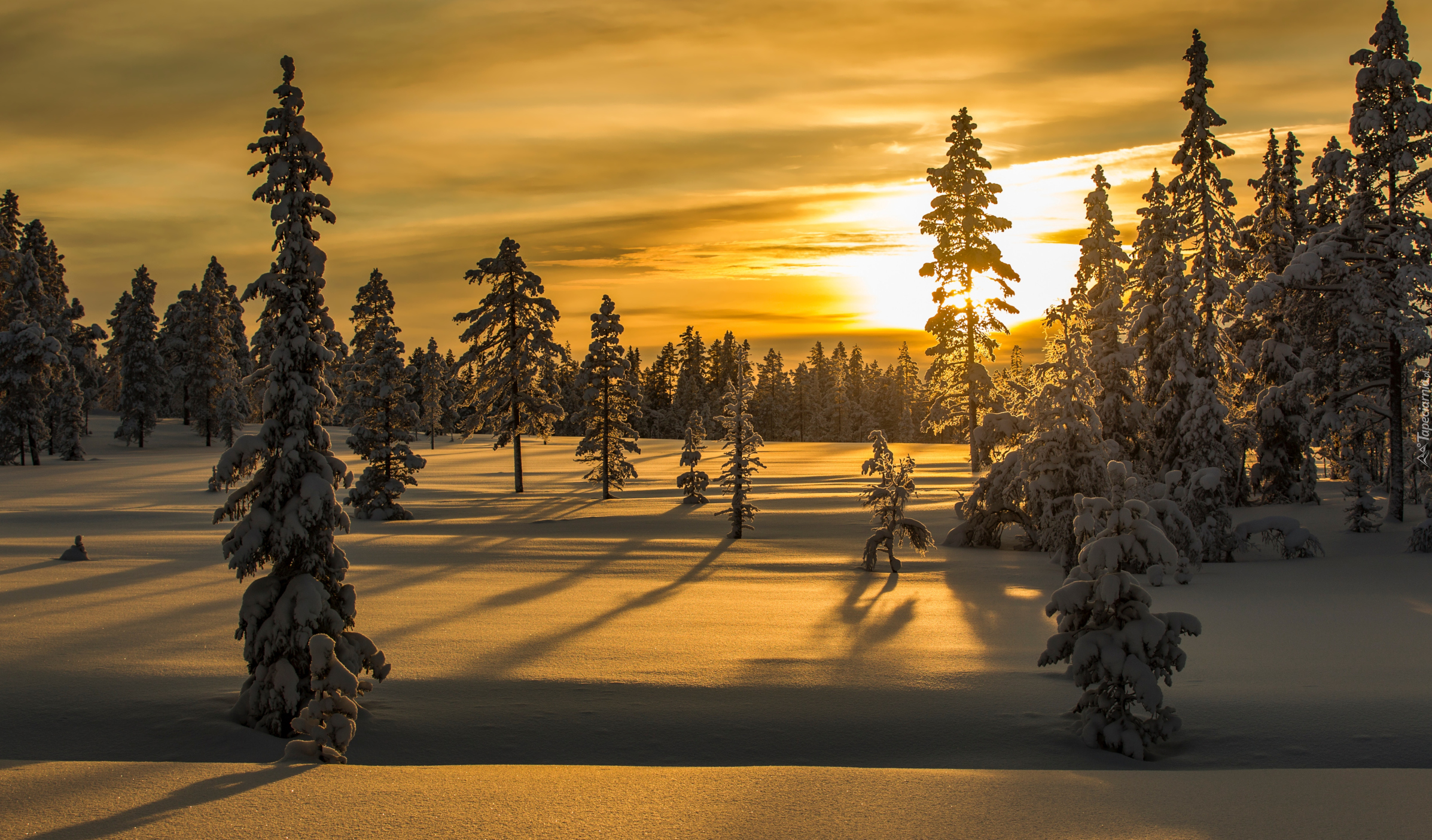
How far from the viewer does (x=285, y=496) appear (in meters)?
9.21

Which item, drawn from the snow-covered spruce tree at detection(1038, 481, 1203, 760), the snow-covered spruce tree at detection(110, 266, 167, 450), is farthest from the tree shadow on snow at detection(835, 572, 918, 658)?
the snow-covered spruce tree at detection(110, 266, 167, 450)

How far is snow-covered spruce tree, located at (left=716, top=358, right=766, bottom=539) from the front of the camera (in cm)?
2539

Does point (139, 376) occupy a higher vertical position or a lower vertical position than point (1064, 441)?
higher

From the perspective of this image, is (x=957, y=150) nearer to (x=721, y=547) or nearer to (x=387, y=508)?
(x=721, y=547)

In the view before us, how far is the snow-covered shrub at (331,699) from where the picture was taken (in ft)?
25.8

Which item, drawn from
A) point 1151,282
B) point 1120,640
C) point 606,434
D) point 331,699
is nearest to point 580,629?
point 331,699

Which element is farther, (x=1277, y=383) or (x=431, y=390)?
(x=431, y=390)

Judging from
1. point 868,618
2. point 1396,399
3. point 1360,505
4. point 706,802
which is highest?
point 1396,399

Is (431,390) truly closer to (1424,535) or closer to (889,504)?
(889,504)

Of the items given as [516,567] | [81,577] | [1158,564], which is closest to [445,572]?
[516,567]

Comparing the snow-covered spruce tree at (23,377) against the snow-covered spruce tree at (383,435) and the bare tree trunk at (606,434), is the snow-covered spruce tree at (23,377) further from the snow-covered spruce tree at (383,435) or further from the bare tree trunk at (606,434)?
the bare tree trunk at (606,434)

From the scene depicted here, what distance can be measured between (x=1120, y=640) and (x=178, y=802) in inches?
321

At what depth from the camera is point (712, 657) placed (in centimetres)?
1183

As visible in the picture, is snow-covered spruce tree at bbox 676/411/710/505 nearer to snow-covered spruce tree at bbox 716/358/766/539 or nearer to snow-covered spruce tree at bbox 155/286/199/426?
snow-covered spruce tree at bbox 716/358/766/539
